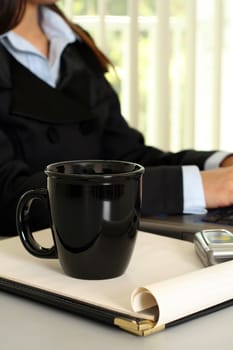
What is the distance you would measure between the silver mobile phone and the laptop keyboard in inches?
5.8

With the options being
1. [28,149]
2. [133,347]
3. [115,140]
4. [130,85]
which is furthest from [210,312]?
[130,85]

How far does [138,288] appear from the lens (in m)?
0.52

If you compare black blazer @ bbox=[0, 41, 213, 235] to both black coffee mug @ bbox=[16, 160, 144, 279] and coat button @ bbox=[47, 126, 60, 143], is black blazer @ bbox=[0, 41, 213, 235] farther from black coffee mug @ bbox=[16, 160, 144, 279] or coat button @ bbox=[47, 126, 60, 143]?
black coffee mug @ bbox=[16, 160, 144, 279]

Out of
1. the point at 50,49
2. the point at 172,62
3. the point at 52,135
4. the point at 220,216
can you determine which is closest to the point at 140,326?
the point at 220,216

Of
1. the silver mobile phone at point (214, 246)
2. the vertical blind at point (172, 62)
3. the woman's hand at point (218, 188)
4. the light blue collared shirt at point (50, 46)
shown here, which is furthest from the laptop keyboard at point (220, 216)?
the vertical blind at point (172, 62)

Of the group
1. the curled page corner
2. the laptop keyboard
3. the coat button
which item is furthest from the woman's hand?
the curled page corner

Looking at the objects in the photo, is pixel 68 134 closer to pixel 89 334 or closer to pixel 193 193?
pixel 193 193

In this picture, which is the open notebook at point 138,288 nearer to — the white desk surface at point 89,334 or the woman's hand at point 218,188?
the white desk surface at point 89,334

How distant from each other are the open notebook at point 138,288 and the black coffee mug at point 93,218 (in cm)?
2

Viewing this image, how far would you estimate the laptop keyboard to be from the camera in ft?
2.77

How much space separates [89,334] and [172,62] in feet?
4.52

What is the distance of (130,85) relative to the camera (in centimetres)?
180

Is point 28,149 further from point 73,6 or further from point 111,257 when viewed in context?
point 73,6

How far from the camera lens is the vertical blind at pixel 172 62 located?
1.76m
